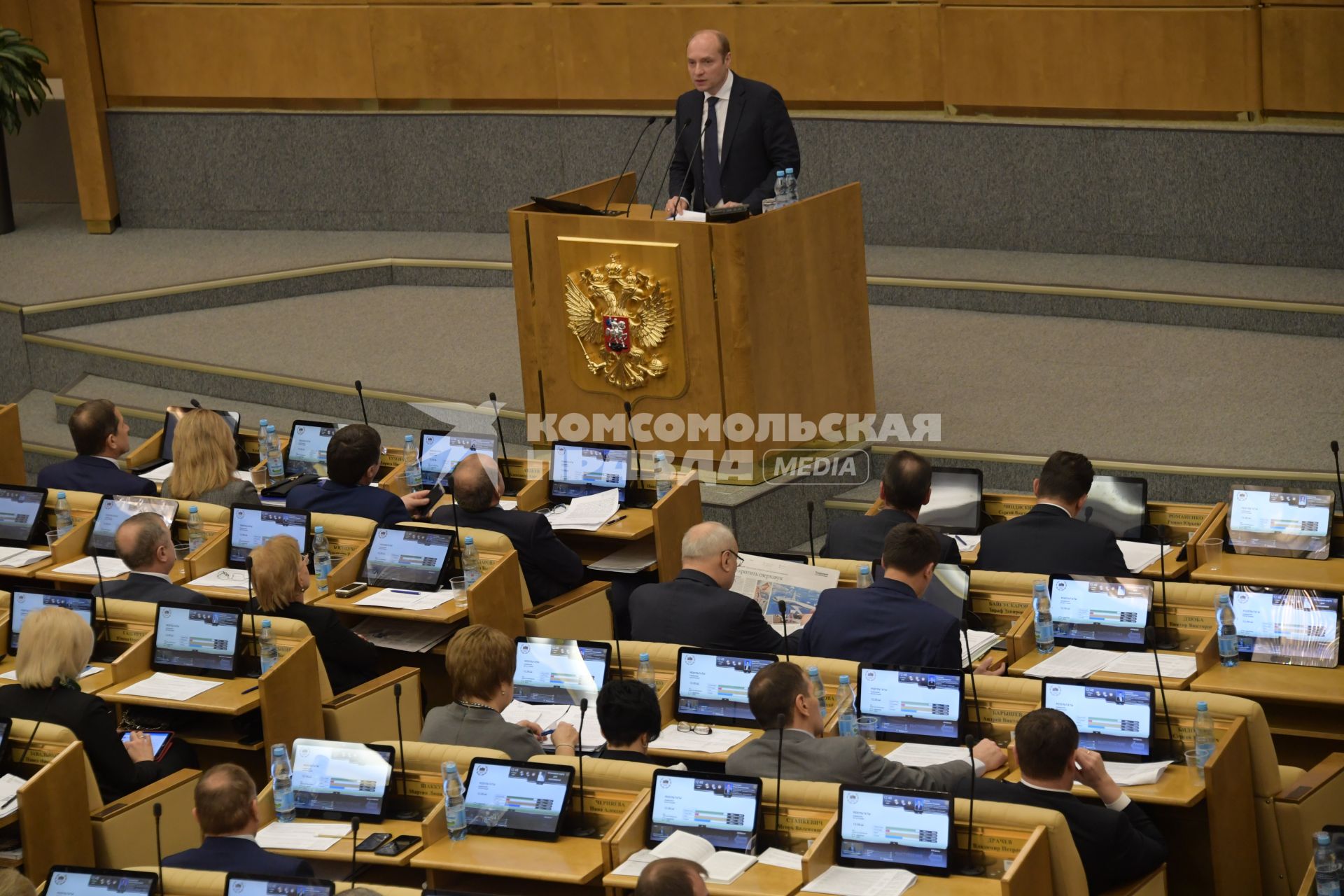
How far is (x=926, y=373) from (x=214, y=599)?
12.0 ft

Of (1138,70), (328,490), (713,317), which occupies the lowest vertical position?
(328,490)

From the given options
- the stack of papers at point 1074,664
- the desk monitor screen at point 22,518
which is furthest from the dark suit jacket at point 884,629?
the desk monitor screen at point 22,518

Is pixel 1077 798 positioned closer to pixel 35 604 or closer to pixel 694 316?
pixel 694 316

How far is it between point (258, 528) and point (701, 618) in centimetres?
182

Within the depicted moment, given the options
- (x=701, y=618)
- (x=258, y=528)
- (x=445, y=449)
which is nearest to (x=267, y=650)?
(x=258, y=528)

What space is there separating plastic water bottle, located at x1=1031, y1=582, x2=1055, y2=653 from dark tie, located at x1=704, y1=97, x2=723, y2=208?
2607 millimetres

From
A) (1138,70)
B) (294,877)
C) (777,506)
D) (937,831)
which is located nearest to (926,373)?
(777,506)

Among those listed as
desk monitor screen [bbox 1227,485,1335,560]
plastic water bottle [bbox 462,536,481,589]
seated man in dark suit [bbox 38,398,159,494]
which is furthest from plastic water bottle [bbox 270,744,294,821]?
desk monitor screen [bbox 1227,485,1335,560]

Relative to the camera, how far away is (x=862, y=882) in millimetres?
3758

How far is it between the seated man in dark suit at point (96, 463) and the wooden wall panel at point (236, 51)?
475 cm

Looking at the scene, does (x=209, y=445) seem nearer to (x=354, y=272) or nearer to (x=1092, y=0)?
(x=354, y=272)

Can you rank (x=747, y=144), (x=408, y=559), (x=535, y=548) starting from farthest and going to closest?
(x=747, y=144)
(x=535, y=548)
(x=408, y=559)

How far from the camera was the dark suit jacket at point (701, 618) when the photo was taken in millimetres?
5129

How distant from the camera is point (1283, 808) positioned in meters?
4.29
